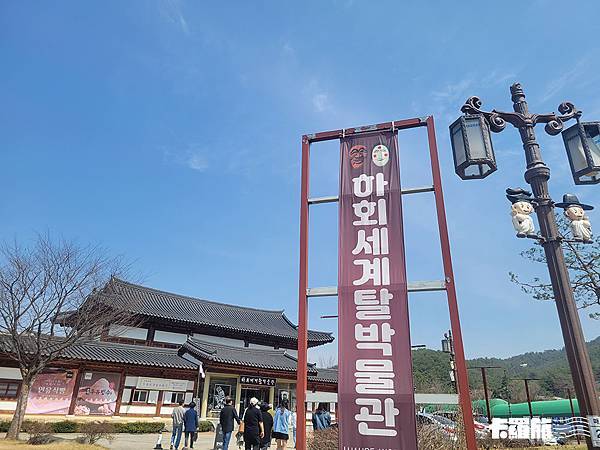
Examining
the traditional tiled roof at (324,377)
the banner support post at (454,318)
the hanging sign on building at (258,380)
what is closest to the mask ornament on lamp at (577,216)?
the banner support post at (454,318)

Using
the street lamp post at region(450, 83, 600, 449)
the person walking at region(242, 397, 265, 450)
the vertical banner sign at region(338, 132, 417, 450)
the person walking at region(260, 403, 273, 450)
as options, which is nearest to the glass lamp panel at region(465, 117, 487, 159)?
the street lamp post at region(450, 83, 600, 449)

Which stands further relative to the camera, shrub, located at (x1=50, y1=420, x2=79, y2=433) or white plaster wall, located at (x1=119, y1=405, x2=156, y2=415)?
white plaster wall, located at (x1=119, y1=405, x2=156, y2=415)

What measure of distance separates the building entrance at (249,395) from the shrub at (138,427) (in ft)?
16.9

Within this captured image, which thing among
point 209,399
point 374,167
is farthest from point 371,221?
point 209,399

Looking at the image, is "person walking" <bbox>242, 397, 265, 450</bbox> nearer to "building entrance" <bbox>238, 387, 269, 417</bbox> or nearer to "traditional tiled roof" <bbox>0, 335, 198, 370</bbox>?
"traditional tiled roof" <bbox>0, 335, 198, 370</bbox>

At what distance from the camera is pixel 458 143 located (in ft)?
16.0

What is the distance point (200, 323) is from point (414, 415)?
72.5ft

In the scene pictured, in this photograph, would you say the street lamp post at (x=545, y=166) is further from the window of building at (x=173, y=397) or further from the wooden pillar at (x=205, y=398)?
the wooden pillar at (x=205, y=398)

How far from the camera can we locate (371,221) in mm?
5578

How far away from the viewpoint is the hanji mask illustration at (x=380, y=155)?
5938 millimetres

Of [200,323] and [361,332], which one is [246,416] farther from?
[200,323]

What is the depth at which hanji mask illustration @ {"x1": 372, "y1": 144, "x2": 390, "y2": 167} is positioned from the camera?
5938 millimetres

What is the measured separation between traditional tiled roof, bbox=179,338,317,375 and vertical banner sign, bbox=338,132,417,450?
1775 cm

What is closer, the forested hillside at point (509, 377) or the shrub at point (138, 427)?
the shrub at point (138, 427)
